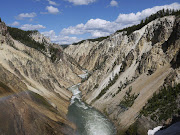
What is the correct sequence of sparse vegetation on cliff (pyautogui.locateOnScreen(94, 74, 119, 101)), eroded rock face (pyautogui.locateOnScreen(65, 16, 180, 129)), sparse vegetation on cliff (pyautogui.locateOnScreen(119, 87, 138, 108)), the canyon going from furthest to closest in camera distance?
sparse vegetation on cliff (pyautogui.locateOnScreen(94, 74, 119, 101))
sparse vegetation on cliff (pyautogui.locateOnScreen(119, 87, 138, 108))
eroded rock face (pyautogui.locateOnScreen(65, 16, 180, 129))
the canyon

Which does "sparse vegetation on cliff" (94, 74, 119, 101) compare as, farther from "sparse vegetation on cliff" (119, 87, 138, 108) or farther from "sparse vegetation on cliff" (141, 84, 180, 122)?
"sparse vegetation on cliff" (141, 84, 180, 122)

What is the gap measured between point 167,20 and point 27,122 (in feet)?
107

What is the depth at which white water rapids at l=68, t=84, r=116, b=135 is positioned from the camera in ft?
83.5

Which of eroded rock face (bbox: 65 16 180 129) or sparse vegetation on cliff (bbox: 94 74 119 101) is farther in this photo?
sparse vegetation on cliff (bbox: 94 74 119 101)

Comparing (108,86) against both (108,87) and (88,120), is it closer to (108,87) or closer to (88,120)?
(108,87)

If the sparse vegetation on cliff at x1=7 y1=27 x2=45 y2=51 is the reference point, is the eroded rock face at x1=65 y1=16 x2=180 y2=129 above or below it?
below

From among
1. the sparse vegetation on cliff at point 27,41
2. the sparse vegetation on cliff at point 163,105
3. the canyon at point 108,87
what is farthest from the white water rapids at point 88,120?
the sparse vegetation on cliff at point 27,41

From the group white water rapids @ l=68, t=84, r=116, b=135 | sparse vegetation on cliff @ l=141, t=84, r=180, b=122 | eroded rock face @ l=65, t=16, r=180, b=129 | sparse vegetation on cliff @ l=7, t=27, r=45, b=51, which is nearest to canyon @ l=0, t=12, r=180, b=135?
eroded rock face @ l=65, t=16, r=180, b=129

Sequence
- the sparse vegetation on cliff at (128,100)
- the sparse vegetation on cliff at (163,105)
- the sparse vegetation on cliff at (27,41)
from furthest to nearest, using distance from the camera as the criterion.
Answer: the sparse vegetation on cliff at (27,41) → the sparse vegetation on cliff at (128,100) → the sparse vegetation on cliff at (163,105)

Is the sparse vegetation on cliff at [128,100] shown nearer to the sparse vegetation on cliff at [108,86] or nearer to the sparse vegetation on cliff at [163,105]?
the sparse vegetation on cliff at [163,105]

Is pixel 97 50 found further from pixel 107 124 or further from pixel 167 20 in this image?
pixel 107 124

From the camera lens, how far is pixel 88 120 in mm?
29641

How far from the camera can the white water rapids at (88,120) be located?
1001 inches

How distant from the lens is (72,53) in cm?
11575
